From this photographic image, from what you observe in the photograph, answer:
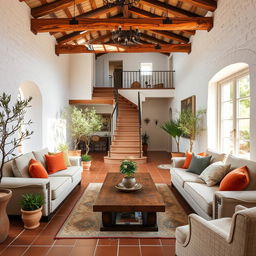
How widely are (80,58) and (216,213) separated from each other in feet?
25.3

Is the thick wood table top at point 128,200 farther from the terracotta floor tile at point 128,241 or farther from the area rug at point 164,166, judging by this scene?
the area rug at point 164,166

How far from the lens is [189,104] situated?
6613mm

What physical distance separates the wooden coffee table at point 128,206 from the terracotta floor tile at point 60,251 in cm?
49

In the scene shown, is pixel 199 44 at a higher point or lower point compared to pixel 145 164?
higher

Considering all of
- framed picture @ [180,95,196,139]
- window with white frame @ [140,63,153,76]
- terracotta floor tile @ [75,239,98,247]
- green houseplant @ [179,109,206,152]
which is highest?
window with white frame @ [140,63,153,76]

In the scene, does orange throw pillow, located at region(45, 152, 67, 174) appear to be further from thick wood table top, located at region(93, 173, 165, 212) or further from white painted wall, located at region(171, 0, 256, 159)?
white painted wall, located at region(171, 0, 256, 159)

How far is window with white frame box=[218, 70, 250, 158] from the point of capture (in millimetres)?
3942

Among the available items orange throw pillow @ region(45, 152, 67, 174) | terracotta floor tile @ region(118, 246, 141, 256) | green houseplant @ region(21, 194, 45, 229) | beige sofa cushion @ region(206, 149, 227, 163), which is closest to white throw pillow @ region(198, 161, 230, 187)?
beige sofa cushion @ region(206, 149, 227, 163)

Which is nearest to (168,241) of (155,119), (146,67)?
(155,119)

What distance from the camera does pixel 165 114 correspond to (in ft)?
34.5

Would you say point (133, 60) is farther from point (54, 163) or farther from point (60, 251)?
point (60, 251)

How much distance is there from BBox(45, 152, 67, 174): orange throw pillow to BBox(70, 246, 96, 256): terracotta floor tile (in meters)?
1.96

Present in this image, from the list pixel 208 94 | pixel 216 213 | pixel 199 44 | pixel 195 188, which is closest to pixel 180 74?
pixel 199 44

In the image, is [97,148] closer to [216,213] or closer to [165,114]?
[165,114]
